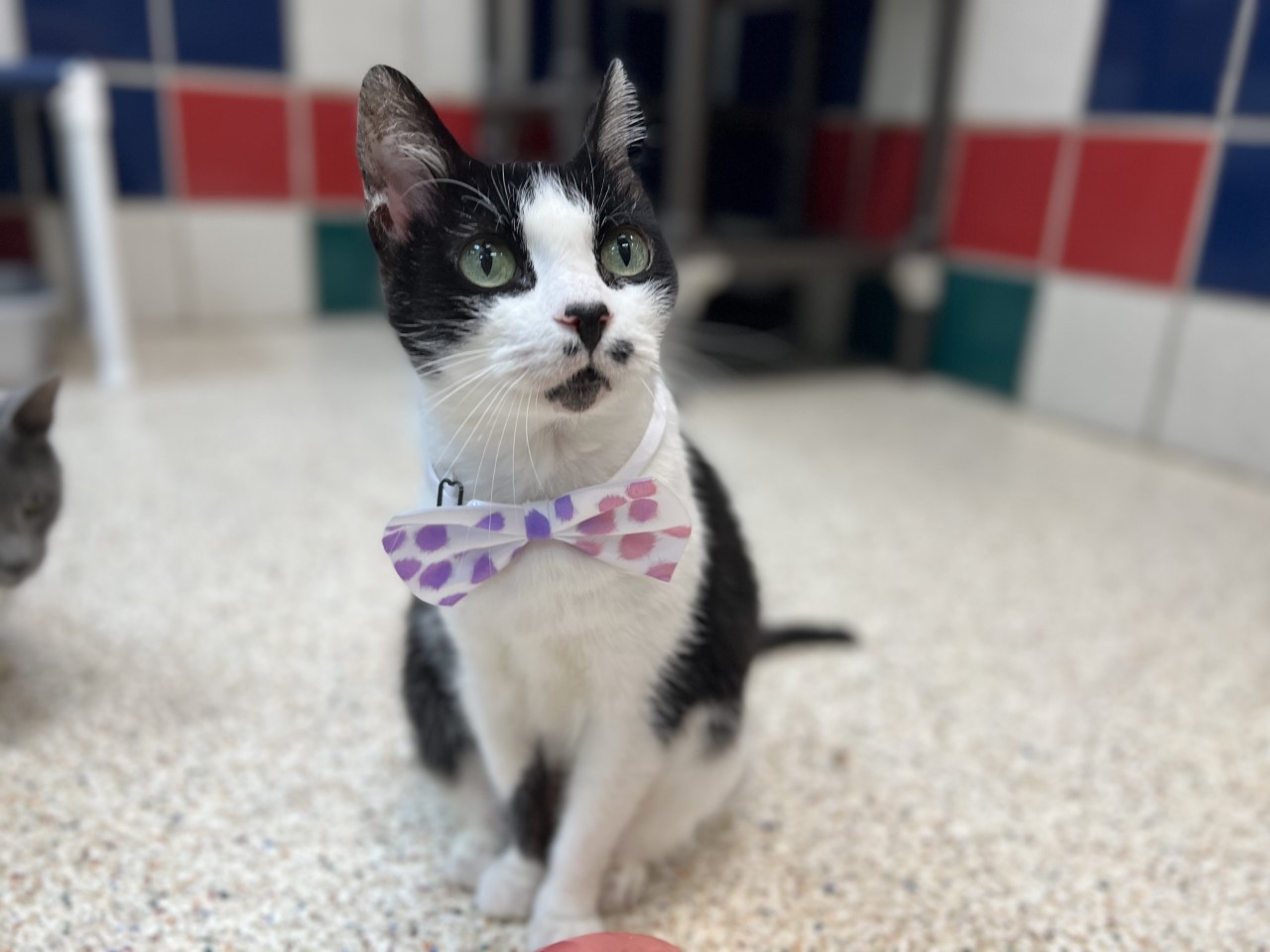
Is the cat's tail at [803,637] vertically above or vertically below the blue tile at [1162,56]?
below

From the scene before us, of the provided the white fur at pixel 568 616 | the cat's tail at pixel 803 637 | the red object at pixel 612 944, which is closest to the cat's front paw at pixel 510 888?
the white fur at pixel 568 616

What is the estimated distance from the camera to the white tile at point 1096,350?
1.75m

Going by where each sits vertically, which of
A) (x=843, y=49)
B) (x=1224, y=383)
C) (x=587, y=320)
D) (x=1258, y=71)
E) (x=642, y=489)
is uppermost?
(x=843, y=49)

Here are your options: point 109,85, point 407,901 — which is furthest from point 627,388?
point 109,85

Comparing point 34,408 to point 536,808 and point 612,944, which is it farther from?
point 612,944

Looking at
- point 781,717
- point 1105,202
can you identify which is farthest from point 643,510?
point 1105,202

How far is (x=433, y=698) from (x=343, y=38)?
2.19m

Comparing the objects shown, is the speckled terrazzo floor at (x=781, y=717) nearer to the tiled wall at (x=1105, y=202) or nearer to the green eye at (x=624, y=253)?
the tiled wall at (x=1105, y=202)

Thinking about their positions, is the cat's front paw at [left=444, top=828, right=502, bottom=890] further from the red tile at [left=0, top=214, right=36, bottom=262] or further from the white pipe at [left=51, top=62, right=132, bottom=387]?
the red tile at [left=0, top=214, right=36, bottom=262]

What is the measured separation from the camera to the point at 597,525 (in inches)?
22.1

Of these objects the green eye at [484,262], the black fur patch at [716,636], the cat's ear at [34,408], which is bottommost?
the black fur patch at [716,636]

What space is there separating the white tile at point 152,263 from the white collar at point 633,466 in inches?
82.2

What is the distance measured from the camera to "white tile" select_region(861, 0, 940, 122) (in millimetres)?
2127

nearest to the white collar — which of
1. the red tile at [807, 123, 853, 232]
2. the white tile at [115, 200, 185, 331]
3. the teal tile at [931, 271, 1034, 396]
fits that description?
the teal tile at [931, 271, 1034, 396]
